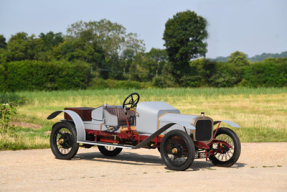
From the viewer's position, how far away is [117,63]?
76.3 m

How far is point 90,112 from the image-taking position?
967cm

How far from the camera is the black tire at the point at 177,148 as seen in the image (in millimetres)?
7555

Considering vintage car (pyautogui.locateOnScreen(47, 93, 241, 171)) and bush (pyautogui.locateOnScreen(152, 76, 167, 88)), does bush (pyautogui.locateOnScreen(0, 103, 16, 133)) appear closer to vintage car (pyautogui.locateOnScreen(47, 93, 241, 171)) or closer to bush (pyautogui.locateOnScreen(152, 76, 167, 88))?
vintage car (pyautogui.locateOnScreen(47, 93, 241, 171))

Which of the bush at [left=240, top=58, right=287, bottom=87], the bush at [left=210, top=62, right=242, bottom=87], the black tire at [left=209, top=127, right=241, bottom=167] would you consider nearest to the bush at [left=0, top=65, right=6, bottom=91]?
the bush at [left=210, top=62, right=242, bottom=87]

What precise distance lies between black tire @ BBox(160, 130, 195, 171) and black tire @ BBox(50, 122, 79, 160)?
2.41 m

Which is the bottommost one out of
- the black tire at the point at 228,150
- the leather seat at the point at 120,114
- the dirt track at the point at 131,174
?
the dirt track at the point at 131,174

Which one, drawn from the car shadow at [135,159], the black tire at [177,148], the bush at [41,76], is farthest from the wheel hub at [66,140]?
the bush at [41,76]

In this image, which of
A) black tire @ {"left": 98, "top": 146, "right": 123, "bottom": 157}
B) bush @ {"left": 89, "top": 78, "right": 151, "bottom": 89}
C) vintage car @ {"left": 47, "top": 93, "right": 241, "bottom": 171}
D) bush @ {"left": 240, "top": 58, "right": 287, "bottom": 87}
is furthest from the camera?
bush @ {"left": 240, "top": 58, "right": 287, "bottom": 87}

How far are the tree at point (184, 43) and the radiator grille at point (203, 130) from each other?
49.6 m

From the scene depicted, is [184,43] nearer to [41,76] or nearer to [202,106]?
[41,76]

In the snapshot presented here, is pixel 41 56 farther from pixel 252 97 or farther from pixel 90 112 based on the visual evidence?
pixel 90 112

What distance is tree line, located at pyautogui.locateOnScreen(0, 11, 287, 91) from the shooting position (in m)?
48.2

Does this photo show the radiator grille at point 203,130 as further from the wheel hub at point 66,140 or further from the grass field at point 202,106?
the grass field at point 202,106

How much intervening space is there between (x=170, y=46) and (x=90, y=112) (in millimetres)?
49796
